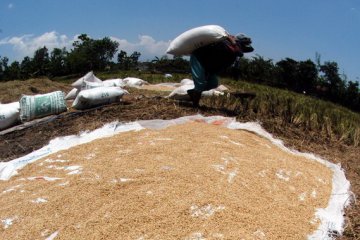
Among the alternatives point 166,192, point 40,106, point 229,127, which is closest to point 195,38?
point 229,127

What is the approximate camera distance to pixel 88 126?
4.11 meters

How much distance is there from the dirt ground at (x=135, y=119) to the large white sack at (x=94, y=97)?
0.16 metres

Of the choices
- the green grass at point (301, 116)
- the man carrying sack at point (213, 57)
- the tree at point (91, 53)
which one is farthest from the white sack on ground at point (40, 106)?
the tree at point (91, 53)

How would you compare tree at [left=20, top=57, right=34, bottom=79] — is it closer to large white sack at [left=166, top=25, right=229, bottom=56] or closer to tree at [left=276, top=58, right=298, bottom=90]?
tree at [left=276, top=58, right=298, bottom=90]

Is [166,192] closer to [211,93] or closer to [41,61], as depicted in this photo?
[211,93]

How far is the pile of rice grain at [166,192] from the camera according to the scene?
2172 mm

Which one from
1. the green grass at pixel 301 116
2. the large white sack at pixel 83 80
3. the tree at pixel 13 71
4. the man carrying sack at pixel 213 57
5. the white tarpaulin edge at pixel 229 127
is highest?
the man carrying sack at pixel 213 57

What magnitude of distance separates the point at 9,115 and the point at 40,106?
36cm

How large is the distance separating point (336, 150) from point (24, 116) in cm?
348

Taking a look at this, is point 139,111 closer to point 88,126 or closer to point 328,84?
point 88,126

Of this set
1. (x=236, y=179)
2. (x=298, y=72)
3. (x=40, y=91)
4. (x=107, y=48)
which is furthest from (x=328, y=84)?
(x=107, y=48)

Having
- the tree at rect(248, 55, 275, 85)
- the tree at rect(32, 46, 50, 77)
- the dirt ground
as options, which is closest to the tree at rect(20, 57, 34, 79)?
the tree at rect(32, 46, 50, 77)

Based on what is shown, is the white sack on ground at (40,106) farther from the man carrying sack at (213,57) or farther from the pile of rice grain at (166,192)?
the man carrying sack at (213,57)

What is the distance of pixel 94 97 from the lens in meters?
4.79
